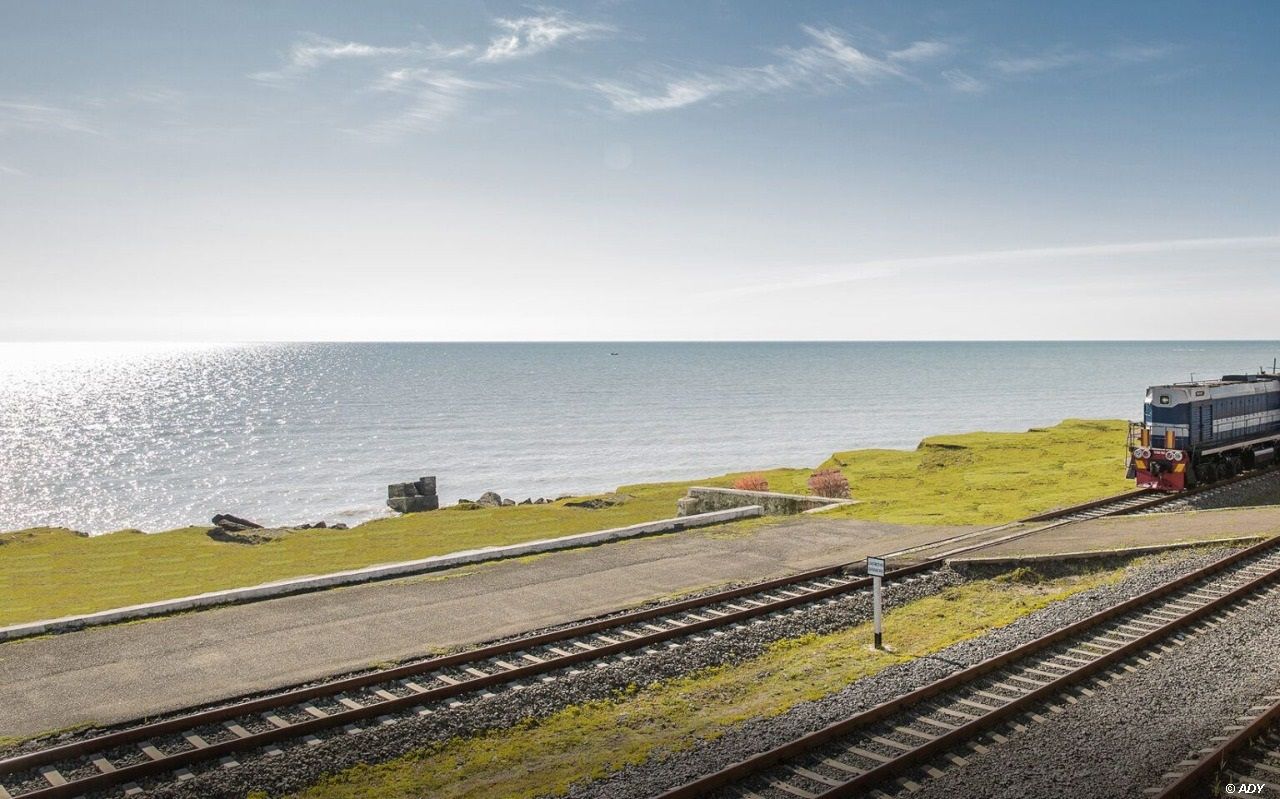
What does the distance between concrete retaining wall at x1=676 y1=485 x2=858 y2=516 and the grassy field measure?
1406 millimetres

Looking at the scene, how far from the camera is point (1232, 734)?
35.9ft

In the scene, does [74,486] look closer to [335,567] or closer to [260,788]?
[335,567]

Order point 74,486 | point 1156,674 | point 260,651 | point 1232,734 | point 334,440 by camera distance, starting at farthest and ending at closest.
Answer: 1. point 334,440
2. point 74,486
3. point 260,651
4. point 1156,674
5. point 1232,734

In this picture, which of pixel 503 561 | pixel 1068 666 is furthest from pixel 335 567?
pixel 1068 666

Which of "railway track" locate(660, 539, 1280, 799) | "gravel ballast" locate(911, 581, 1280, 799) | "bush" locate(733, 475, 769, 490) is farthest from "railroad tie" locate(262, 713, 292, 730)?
"bush" locate(733, 475, 769, 490)

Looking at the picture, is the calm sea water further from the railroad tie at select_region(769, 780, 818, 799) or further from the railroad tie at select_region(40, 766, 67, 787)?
the railroad tie at select_region(769, 780, 818, 799)

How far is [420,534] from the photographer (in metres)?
32.7

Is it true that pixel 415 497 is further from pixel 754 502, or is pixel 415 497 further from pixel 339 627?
pixel 339 627

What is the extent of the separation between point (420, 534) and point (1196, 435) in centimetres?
2811

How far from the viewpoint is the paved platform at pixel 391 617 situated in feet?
43.7

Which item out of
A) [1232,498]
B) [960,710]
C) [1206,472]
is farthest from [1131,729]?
[1206,472]

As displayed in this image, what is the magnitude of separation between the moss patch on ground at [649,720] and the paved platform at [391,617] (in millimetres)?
3530

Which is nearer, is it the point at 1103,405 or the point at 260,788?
the point at 260,788

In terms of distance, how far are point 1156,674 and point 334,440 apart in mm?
94310
